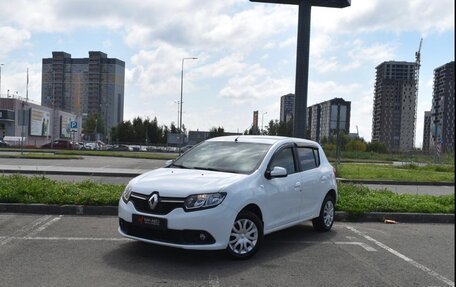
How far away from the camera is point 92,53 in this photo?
117 metres

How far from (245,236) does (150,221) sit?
1257 millimetres

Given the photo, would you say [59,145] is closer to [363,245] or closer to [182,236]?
[363,245]

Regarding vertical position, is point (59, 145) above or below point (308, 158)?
below

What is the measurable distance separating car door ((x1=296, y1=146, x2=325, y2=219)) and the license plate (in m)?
2.57

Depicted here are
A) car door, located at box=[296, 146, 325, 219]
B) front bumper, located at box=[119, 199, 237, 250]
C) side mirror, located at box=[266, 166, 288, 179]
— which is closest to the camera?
front bumper, located at box=[119, 199, 237, 250]

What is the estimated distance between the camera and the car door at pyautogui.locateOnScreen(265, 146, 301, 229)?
6.67 m

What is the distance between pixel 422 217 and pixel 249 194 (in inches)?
213

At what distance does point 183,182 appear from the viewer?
238 inches

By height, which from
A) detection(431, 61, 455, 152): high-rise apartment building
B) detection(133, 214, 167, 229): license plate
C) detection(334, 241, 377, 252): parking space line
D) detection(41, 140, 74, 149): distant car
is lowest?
detection(41, 140, 74, 149): distant car

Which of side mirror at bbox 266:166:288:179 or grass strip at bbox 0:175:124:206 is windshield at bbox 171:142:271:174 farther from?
grass strip at bbox 0:175:124:206

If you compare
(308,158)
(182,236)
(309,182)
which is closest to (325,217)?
(309,182)

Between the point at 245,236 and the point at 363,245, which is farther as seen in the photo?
the point at 363,245

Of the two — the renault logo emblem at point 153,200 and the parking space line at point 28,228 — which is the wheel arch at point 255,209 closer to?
the renault logo emblem at point 153,200

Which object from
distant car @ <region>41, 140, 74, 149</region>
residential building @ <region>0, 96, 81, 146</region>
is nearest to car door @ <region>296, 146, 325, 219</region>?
distant car @ <region>41, 140, 74, 149</region>
